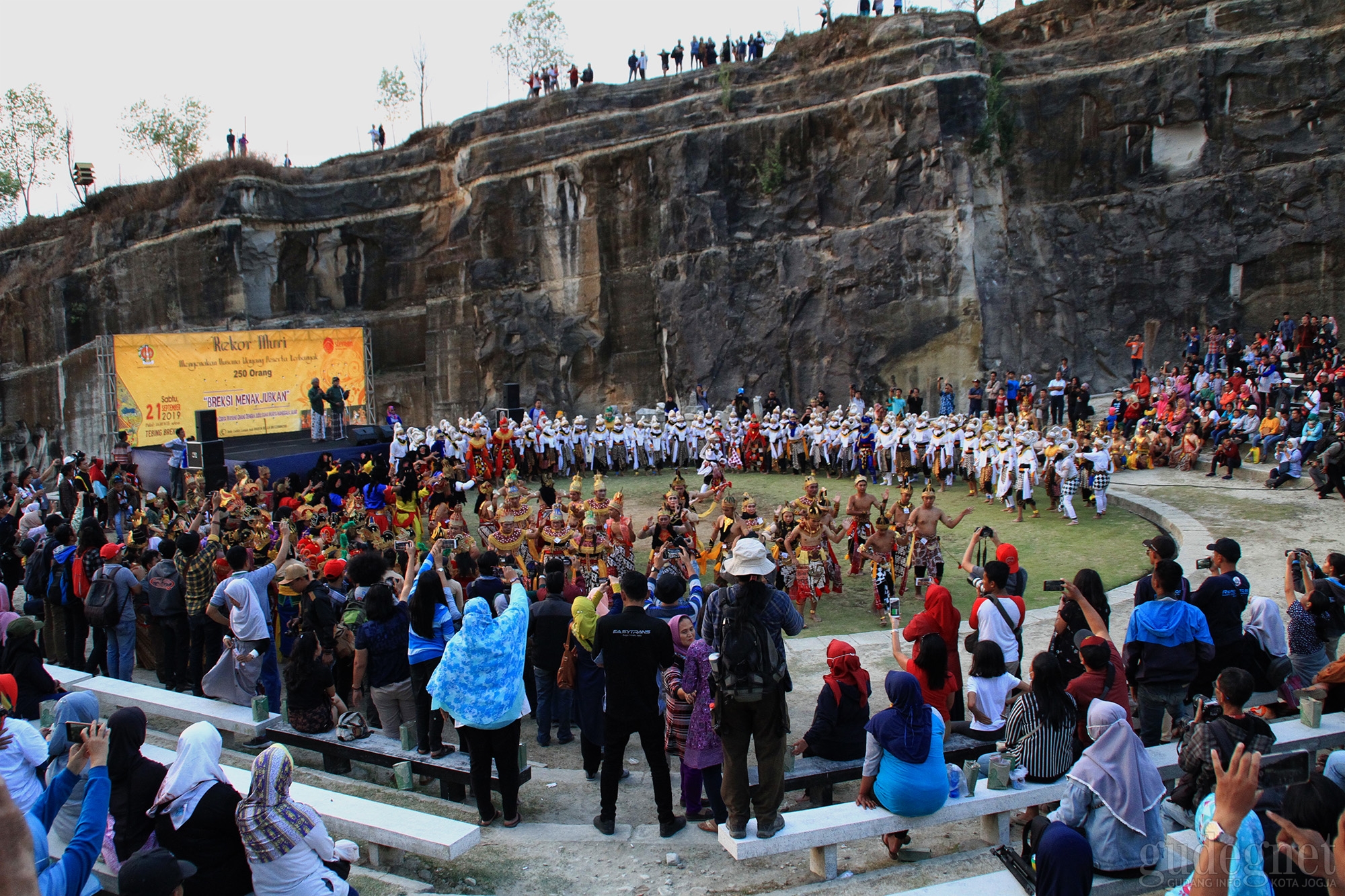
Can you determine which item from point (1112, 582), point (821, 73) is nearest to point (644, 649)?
point (1112, 582)

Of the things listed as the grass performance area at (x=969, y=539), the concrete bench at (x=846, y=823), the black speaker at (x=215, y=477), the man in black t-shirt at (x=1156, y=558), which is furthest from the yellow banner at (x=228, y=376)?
the man in black t-shirt at (x=1156, y=558)

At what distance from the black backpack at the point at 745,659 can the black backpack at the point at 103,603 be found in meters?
6.11

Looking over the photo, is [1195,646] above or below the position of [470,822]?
above

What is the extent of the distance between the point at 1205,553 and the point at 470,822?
10.4 m

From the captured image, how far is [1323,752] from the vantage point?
585 cm

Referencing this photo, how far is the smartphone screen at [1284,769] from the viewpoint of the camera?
4.95 metres

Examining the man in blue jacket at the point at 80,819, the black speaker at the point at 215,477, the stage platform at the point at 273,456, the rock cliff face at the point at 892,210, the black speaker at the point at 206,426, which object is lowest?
the man in blue jacket at the point at 80,819

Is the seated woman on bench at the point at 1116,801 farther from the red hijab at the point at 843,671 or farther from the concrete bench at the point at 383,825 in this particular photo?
the concrete bench at the point at 383,825

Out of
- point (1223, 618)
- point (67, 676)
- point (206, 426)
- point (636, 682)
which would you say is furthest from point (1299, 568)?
point (206, 426)

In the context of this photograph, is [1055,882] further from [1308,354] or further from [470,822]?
[1308,354]

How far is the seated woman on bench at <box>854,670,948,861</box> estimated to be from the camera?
15.6 ft

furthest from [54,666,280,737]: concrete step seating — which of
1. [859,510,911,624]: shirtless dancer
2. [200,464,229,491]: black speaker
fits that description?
[200,464,229,491]: black speaker

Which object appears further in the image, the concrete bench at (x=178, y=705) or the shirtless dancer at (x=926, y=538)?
the shirtless dancer at (x=926, y=538)

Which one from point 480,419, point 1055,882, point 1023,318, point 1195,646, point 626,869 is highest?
point 1023,318
